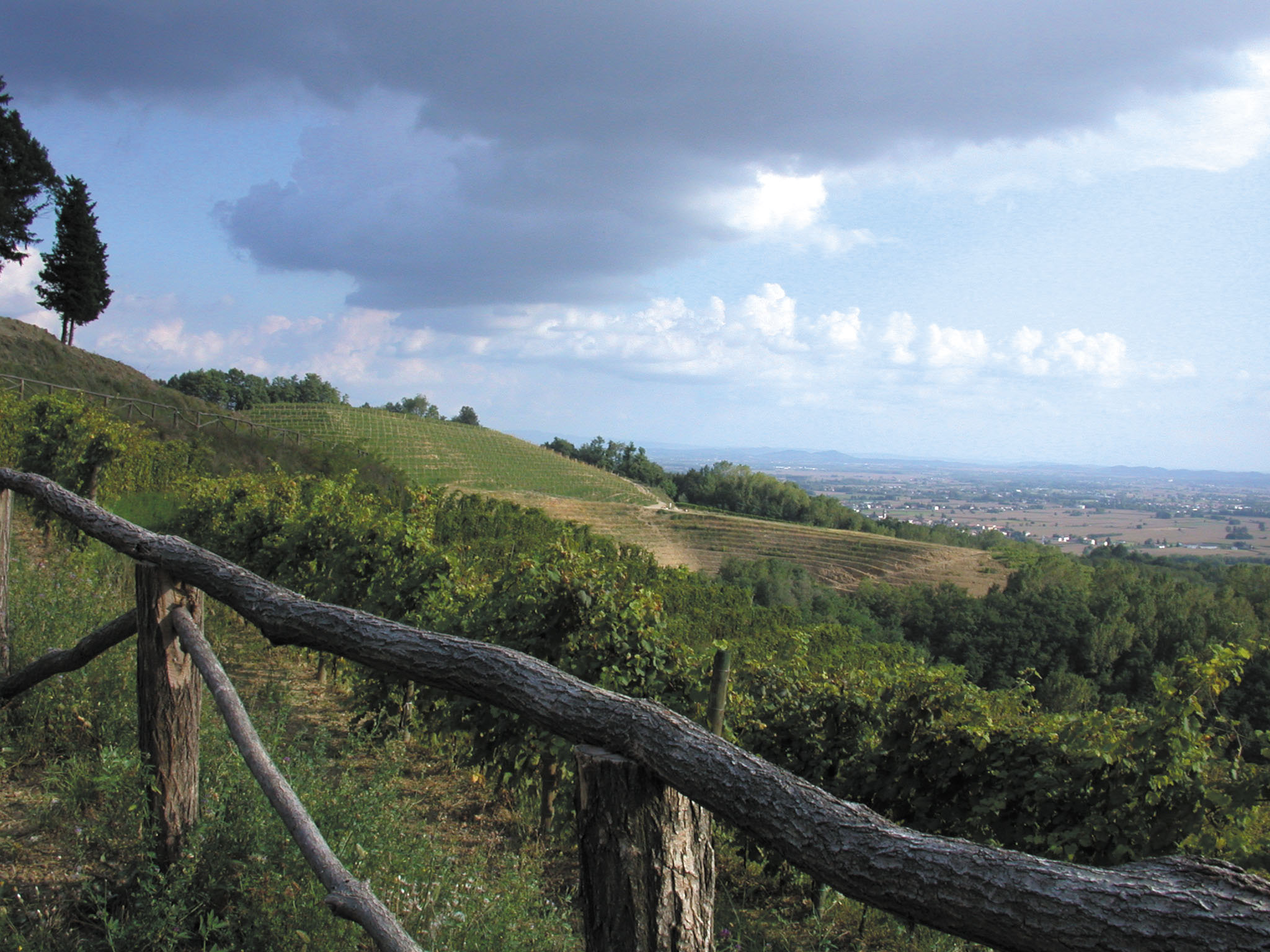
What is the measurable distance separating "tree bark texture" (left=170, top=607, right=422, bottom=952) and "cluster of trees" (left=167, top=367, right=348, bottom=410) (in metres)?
77.7

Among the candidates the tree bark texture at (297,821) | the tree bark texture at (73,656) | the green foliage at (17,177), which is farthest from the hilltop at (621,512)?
the tree bark texture at (297,821)

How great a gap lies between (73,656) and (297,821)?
1553 mm

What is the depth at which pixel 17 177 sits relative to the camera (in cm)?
Result: 2858

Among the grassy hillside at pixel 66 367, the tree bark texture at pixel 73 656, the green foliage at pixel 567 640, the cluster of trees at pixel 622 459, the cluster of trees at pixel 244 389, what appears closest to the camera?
the tree bark texture at pixel 73 656

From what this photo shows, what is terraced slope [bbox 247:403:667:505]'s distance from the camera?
55594 millimetres

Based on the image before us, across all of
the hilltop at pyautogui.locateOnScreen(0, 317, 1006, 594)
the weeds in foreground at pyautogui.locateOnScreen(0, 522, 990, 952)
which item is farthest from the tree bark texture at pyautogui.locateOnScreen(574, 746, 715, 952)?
the hilltop at pyautogui.locateOnScreen(0, 317, 1006, 594)

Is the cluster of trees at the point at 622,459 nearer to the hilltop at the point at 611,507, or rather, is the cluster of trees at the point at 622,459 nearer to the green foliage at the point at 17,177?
the hilltop at the point at 611,507

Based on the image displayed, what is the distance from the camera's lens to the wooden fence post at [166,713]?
7.90 ft

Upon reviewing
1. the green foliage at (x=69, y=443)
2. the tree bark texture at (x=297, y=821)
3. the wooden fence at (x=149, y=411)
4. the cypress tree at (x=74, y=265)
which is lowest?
the tree bark texture at (x=297, y=821)

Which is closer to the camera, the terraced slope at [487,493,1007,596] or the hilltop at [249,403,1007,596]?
the hilltop at [249,403,1007,596]

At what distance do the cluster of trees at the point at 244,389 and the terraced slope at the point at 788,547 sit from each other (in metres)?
34.3

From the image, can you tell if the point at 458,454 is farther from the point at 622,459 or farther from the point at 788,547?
the point at 622,459

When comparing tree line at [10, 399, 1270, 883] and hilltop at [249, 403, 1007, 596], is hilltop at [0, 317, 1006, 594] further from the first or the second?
tree line at [10, 399, 1270, 883]

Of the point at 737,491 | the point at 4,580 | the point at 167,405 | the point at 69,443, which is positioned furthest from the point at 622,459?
the point at 4,580
